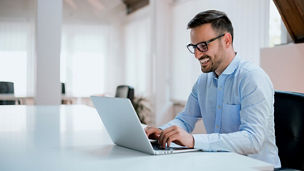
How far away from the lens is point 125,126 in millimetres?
1375

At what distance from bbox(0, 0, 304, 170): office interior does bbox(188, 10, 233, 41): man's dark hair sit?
212 cm

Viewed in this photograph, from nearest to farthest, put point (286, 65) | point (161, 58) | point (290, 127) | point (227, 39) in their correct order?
point (290, 127) → point (227, 39) → point (286, 65) → point (161, 58)

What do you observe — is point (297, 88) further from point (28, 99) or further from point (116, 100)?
point (28, 99)

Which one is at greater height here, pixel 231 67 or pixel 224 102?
pixel 231 67

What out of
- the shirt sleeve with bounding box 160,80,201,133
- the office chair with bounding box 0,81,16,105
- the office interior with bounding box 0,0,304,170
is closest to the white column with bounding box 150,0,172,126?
the office interior with bounding box 0,0,304,170

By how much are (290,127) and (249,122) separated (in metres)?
0.16

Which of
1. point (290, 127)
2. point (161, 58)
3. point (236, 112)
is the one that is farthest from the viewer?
point (161, 58)

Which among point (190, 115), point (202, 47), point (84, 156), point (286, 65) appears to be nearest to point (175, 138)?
point (84, 156)

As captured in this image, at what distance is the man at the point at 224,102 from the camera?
1476mm

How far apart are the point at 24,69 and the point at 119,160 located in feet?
14.8

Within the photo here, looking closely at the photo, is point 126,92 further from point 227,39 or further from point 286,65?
point 227,39

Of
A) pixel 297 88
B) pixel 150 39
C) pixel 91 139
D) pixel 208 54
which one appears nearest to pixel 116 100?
pixel 91 139

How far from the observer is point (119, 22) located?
7.28 m

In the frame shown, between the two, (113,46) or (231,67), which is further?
(113,46)
